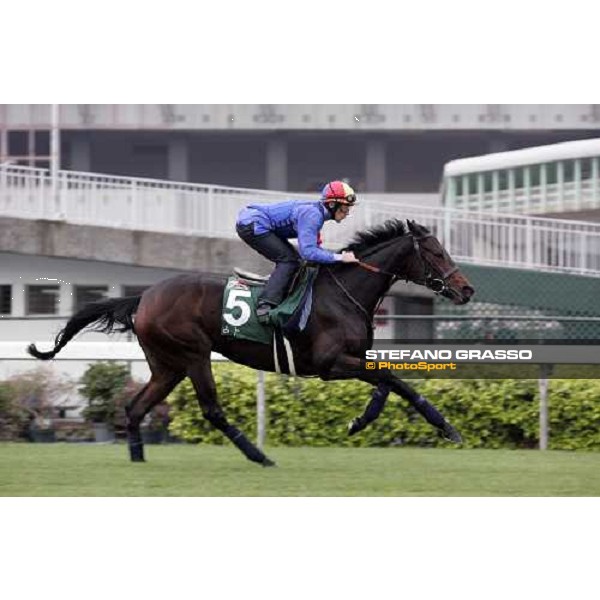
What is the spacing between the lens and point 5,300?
1638cm

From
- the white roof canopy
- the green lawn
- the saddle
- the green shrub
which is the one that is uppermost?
the white roof canopy

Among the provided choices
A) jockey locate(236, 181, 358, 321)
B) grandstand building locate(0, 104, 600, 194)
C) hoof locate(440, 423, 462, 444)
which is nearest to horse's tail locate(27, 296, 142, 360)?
jockey locate(236, 181, 358, 321)

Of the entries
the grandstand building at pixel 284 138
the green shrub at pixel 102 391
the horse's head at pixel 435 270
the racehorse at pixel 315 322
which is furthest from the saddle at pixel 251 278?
the grandstand building at pixel 284 138

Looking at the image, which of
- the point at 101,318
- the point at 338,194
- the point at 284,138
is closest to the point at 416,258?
the point at 338,194

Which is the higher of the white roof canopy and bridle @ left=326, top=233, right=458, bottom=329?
the white roof canopy

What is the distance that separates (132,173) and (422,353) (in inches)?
509

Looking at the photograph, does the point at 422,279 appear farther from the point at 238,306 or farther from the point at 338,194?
the point at 238,306

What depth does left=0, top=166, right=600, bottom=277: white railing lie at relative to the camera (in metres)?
15.6

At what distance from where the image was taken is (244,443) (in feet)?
27.9

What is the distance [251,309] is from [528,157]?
27.8ft

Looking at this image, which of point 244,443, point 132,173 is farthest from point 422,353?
point 132,173

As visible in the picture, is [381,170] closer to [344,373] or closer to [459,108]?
[459,108]

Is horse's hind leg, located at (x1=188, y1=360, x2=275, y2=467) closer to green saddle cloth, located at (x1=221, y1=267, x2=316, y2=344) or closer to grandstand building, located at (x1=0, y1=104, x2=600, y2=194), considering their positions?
green saddle cloth, located at (x1=221, y1=267, x2=316, y2=344)

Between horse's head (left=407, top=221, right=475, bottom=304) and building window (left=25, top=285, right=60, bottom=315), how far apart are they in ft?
28.0
